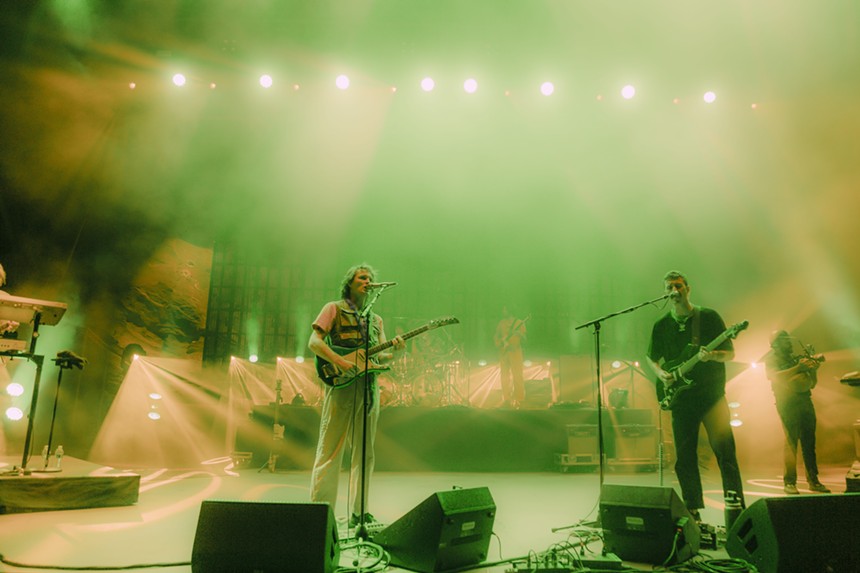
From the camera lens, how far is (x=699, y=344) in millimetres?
4355

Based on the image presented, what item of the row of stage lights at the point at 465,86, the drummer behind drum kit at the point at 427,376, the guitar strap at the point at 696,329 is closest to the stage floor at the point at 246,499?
the guitar strap at the point at 696,329

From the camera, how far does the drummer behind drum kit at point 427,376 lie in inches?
384

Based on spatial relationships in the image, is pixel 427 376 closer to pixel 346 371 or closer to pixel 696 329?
pixel 346 371

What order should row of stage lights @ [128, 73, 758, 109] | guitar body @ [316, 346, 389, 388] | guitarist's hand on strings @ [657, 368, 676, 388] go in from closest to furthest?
guitar body @ [316, 346, 389, 388]
guitarist's hand on strings @ [657, 368, 676, 388]
row of stage lights @ [128, 73, 758, 109]

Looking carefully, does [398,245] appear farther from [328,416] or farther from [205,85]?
[328,416]

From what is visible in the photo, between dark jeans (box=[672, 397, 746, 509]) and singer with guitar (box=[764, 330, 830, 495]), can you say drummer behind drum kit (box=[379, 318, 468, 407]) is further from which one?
dark jeans (box=[672, 397, 746, 509])

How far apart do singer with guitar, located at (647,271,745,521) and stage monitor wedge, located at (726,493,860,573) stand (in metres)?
1.36

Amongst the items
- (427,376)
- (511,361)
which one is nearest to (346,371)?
(427,376)

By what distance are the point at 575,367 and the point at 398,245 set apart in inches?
205

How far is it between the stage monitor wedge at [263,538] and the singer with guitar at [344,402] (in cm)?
138

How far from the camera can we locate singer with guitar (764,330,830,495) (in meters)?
6.25

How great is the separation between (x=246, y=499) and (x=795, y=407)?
6.11m

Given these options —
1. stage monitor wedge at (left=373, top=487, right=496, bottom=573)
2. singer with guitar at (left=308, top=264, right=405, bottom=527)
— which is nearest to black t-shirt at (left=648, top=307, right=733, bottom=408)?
stage monitor wedge at (left=373, top=487, right=496, bottom=573)

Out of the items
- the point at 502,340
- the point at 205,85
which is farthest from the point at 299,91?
the point at 502,340
